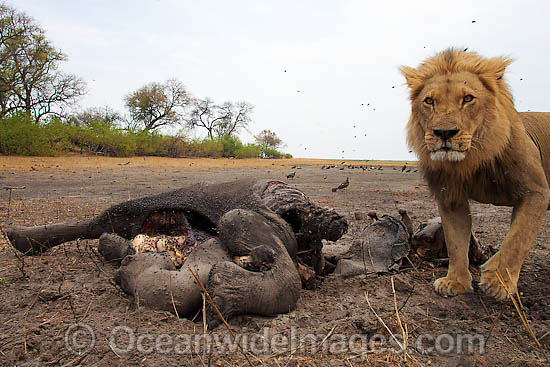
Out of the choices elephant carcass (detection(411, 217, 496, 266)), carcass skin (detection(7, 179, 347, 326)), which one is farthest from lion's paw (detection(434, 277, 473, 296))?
carcass skin (detection(7, 179, 347, 326))

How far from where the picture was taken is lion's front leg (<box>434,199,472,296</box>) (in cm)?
295

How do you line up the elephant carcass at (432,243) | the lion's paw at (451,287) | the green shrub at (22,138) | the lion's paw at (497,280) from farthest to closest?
1. the green shrub at (22,138)
2. the elephant carcass at (432,243)
3. the lion's paw at (451,287)
4. the lion's paw at (497,280)

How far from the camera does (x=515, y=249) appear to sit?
260cm

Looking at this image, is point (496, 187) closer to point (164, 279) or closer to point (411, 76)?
point (411, 76)

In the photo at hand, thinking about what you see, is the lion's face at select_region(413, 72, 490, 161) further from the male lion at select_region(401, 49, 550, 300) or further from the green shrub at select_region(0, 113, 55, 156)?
the green shrub at select_region(0, 113, 55, 156)

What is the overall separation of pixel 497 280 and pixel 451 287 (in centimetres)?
43

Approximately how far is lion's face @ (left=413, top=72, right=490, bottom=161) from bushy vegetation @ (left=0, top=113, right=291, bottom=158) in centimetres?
2349

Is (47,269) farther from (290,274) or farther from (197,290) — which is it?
(290,274)

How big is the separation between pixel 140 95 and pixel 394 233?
45107 mm

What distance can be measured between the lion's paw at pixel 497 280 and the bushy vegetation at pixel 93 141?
23.9m

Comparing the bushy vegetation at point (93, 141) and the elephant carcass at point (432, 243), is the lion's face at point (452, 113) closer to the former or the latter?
the elephant carcass at point (432, 243)

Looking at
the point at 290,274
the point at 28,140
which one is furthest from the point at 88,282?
the point at 28,140

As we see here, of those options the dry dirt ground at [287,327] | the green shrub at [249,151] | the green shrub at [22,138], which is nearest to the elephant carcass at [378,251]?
the dry dirt ground at [287,327]

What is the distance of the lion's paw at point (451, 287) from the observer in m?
2.91
